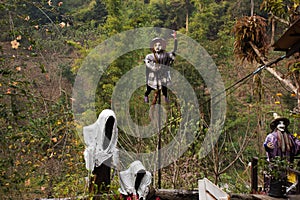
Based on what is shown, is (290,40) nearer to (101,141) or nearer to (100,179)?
(101,141)

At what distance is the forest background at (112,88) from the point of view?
270 cm

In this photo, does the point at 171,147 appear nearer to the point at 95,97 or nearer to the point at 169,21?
the point at 95,97

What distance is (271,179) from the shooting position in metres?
3.64

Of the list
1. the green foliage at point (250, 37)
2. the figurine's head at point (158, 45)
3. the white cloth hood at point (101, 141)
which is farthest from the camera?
the green foliage at point (250, 37)

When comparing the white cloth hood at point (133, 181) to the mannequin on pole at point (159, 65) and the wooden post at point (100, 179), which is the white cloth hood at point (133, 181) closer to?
the wooden post at point (100, 179)

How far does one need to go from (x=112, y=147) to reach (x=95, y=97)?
6376 mm

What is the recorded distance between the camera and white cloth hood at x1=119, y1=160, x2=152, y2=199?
2627 millimetres

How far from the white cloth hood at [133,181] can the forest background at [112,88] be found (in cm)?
17

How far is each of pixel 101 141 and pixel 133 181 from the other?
1.24 feet

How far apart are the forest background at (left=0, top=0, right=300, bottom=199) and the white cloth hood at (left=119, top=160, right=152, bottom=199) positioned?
17 cm

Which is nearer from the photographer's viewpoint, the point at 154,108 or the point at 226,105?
the point at 154,108

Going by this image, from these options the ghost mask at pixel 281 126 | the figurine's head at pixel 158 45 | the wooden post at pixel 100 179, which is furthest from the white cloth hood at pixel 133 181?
the ghost mask at pixel 281 126

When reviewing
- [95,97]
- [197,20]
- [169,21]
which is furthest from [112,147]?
[169,21]

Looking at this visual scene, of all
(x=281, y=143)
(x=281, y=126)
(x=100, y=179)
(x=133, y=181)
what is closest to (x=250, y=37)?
→ (x=281, y=126)
